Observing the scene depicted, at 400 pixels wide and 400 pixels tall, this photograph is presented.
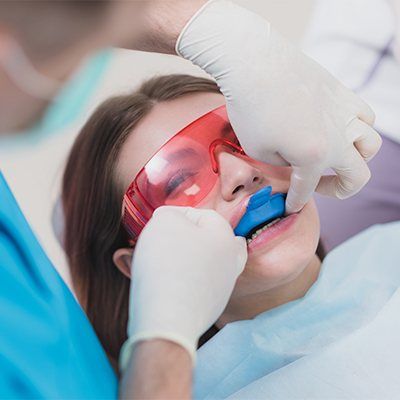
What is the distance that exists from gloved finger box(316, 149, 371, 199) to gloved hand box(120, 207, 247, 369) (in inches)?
11.0

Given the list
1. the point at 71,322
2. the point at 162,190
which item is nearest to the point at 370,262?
the point at 162,190

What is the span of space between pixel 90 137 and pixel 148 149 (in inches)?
7.2

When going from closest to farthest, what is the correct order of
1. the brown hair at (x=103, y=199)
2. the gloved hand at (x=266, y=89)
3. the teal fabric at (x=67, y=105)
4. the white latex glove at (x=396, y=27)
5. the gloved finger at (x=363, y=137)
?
the teal fabric at (x=67, y=105) < the gloved hand at (x=266, y=89) < the gloved finger at (x=363, y=137) < the brown hair at (x=103, y=199) < the white latex glove at (x=396, y=27)

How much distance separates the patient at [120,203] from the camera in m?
1.25

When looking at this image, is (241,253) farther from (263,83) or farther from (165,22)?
(165,22)

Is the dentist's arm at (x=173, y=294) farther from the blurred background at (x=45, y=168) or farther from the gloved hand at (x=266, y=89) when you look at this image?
the blurred background at (x=45, y=168)

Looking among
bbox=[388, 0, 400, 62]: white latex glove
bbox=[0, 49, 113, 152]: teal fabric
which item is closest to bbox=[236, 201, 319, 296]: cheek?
bbox=[0, 49, 113, 152]: teal fabric

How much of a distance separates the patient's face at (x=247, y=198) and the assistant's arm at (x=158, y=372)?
1.29 feet

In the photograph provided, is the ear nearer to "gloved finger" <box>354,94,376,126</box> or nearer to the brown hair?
the brown hair

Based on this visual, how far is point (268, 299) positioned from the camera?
1406 mm

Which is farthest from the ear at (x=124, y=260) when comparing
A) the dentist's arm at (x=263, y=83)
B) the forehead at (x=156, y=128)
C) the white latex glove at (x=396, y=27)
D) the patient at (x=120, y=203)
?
the white latex glove at (x=396, y=27)

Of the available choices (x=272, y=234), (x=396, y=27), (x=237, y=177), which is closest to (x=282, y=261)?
(x=272, y=234)

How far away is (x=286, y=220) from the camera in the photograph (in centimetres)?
128

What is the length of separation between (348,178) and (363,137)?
0.26 feet
